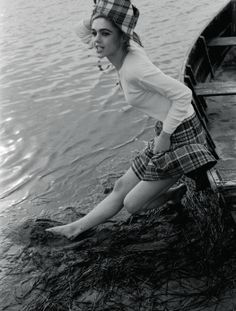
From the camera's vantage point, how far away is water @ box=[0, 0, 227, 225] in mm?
6195

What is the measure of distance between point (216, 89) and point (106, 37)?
2756mm

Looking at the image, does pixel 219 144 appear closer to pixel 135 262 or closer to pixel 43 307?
pixel 135 262

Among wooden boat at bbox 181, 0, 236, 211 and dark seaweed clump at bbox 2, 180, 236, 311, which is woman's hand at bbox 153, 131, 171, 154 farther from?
dark seaweed clump at bbox 2, 180, 236, 311

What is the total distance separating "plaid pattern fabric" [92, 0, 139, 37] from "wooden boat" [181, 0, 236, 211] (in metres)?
1.45

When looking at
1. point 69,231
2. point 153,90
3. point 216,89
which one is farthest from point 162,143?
point 216,89

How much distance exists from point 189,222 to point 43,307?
1627 millimetres

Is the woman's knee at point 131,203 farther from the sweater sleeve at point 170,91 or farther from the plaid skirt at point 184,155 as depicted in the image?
the sweater sleeve at point 170,91

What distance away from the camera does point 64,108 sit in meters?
8.73

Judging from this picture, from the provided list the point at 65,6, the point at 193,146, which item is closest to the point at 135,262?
the point at 193,146

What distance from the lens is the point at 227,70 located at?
25.3ft

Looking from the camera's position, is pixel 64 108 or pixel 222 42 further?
pixel 64 108

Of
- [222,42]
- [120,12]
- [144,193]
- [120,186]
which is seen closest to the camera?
[120,12]

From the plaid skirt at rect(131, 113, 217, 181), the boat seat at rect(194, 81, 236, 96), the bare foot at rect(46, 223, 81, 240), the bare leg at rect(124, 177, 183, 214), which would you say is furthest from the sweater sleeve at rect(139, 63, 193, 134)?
the boat seat at rect(194, 81, 236, 96)

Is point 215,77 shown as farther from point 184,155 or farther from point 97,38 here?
point 97,38
